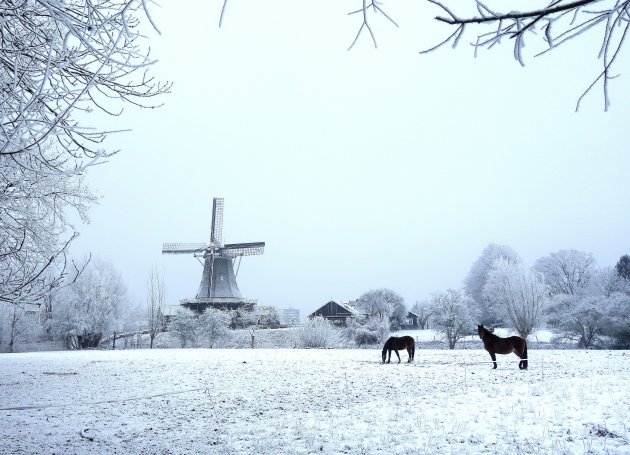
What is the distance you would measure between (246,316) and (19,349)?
65.5 feet

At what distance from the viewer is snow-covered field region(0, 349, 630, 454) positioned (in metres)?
6.49

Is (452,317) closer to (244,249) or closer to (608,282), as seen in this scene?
(608,282)

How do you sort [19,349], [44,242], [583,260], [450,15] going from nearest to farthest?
[450,15]
[44,242]
[19,349]
[583,260]

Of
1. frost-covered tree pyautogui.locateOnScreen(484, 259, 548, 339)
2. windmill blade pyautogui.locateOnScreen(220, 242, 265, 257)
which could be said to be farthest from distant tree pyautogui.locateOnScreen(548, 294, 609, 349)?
windmill blade pyautogui.locateOnScreen(220, 242, 265, 257)

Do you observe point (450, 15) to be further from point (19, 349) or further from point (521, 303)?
point (19, 349)

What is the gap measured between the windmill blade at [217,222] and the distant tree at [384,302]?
19972 millimetres

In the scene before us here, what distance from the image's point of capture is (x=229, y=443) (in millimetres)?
6840

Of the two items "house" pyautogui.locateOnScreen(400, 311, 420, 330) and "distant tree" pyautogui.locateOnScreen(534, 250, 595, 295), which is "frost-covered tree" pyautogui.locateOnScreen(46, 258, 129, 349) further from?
"distant tree" pyautogui.locateOnScreen(534, 250, 595, 295)

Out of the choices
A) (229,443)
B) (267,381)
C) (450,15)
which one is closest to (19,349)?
(267,381)

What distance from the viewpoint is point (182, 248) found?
5294cm

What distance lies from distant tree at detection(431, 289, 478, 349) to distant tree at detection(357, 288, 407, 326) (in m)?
14.3

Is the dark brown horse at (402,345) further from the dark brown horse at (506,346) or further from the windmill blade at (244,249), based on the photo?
the windmill blade at (244,249)

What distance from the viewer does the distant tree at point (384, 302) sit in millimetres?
53969

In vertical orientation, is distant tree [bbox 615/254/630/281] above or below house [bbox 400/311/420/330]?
above
